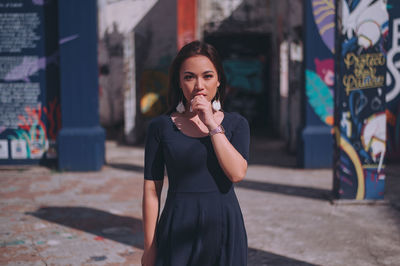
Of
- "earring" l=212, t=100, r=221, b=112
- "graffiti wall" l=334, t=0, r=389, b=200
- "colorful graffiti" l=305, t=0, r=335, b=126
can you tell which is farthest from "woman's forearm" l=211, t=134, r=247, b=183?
"colorful graffiti" l=305, t=0, r=335, b=126

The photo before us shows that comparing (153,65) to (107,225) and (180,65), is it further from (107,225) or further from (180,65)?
(180,65)

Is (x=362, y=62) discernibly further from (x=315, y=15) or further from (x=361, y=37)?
(x=315, y=15)

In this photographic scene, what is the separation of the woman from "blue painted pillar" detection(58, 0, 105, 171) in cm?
561

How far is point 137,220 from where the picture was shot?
15.5 feet

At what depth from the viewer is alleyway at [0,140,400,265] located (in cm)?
372

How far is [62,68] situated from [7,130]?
1.49 meters

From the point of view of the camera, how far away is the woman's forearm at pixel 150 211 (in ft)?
6.38

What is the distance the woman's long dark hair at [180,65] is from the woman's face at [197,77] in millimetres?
27

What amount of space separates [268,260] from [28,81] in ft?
18.4

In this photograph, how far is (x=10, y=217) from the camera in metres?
4.83

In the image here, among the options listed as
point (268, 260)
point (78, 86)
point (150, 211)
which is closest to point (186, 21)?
Answer: point (78, 86)

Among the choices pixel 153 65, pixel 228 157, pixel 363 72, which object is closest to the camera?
pixel 228 157

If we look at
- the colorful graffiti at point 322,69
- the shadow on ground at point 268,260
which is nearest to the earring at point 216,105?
the shadow on ground at point 268,260

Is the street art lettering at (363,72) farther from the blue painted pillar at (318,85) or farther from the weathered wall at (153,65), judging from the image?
the weathered wall at (153,65)
